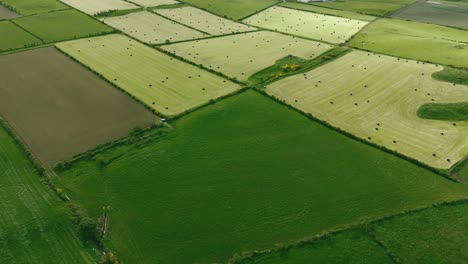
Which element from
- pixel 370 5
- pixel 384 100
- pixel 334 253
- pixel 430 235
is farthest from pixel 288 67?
pixel 370 5

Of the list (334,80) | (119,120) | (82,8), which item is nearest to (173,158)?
(119,120)

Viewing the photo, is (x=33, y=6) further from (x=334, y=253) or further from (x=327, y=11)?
(x=334, y=253)

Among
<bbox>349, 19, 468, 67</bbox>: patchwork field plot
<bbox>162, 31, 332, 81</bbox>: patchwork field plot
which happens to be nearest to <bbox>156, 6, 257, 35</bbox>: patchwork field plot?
<bbox>162, 31, 332, 81</bbox>: patchwork field plot

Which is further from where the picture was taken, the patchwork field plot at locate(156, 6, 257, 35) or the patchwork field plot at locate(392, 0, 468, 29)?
the patchwork field plot at locate(392, 0, 468, 29)

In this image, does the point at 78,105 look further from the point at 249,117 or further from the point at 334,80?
the point at 334,80

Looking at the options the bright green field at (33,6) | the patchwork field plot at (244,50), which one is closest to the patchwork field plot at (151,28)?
the patchwork field plot at (244,50)

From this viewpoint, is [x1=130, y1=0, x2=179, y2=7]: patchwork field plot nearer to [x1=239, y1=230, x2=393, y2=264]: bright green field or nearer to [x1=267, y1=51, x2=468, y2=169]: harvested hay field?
[x1=267, y1=51, x2=468, y2=169]: harvested hay field

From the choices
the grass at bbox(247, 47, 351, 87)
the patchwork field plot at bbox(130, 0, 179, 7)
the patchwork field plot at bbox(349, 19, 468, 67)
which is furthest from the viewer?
the patchwork field plot at bbox(130, 0, 179, 7)
